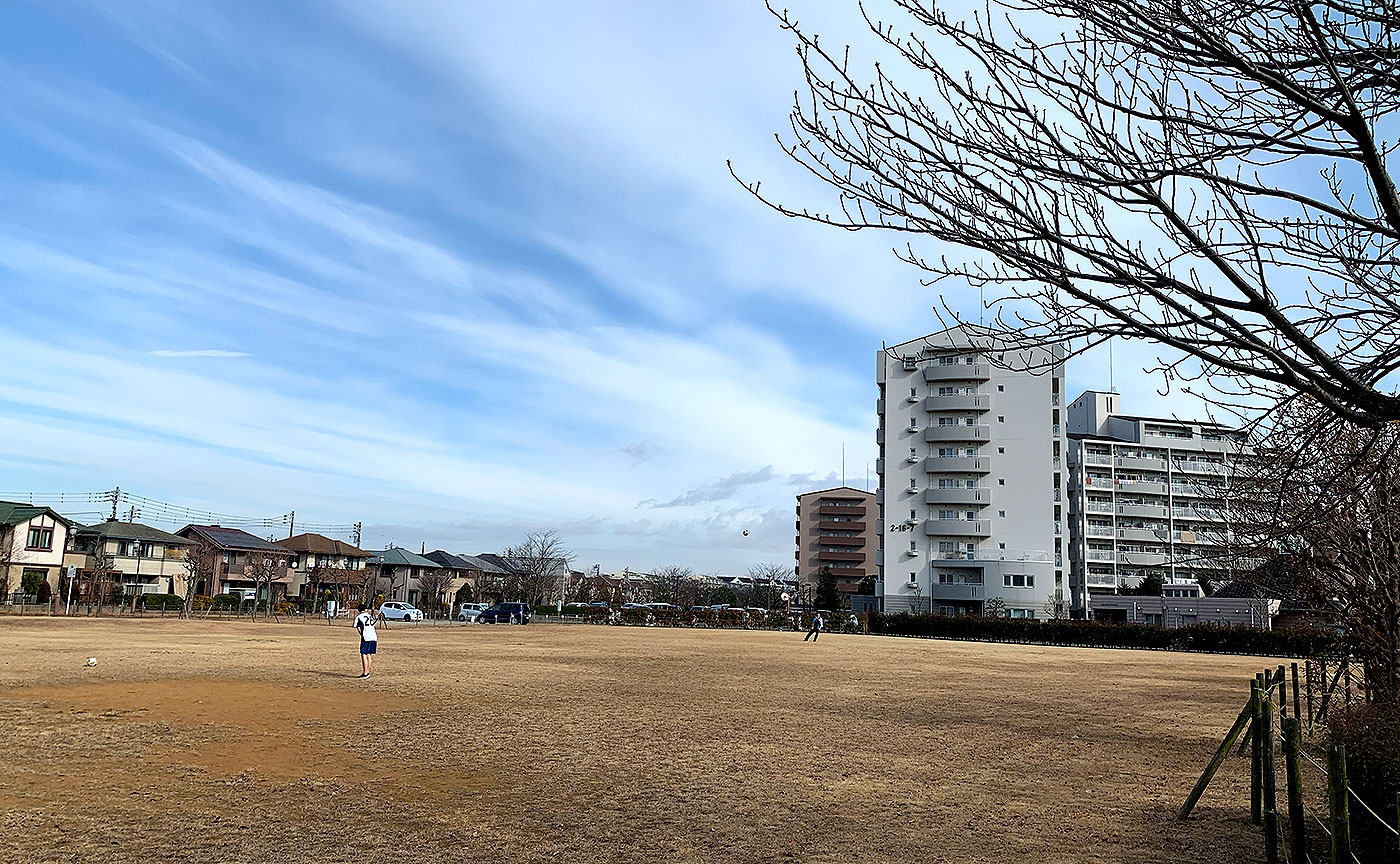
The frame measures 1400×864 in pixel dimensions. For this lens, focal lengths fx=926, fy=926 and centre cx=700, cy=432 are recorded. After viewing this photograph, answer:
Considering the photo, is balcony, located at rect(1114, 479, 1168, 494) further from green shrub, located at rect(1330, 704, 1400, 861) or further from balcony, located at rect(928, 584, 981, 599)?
green shrub, located at rect(1330, 704, 1400, 861)

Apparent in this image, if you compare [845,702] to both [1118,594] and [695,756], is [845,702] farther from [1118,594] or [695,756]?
[1118,594]

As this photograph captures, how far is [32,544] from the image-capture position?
57.2 m

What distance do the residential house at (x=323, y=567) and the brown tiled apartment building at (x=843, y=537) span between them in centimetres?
4921

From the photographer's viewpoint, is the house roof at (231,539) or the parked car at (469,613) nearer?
the parked car at (469,613)

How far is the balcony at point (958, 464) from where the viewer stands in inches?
2557

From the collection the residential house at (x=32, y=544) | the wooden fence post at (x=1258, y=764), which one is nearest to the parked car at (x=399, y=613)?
the residential house at (x=32, y=544)

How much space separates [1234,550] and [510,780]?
9.99 meters

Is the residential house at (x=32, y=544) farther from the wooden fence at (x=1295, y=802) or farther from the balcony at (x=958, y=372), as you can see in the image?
the wooden fence at (x=1295, y=802)

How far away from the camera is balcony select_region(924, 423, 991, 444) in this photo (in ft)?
213

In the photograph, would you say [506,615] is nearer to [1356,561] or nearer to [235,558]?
[235,558]

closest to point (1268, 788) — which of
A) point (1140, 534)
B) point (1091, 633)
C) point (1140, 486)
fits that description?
point (1091, 633)

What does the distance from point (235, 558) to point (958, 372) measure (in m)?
58.0

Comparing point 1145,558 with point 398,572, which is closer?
point 1145,558

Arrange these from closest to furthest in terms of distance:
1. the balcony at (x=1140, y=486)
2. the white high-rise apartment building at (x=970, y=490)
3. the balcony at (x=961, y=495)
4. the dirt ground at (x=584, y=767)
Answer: the dirt ground at (x=584, y=767), the white high-rise apartment building at (x=970, y=490), the balcony at (x=961, y=495), the balcony at (x=1140, y=486)
